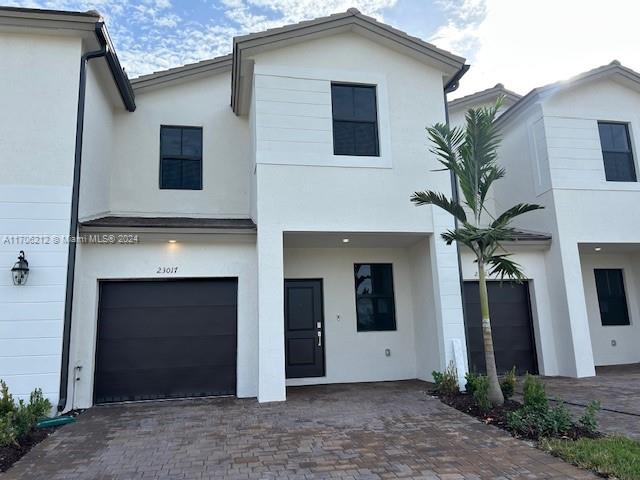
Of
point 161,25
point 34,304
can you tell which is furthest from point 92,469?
point 161,25

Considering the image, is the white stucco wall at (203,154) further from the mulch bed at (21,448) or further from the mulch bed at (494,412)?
the mulch bed at (494,412)

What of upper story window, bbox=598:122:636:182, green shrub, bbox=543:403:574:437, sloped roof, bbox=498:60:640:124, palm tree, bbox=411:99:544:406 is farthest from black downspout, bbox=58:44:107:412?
upper story window, bbox=598:122:636:182

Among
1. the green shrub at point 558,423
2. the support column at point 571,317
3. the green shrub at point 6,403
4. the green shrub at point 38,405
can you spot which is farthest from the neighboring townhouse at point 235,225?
the support column at point 571,317

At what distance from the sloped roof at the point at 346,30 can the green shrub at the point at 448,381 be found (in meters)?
6.14

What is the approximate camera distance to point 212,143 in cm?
1047

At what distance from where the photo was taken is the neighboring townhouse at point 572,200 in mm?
9375

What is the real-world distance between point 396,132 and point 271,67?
2791mm

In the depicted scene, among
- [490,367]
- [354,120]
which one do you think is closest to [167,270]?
[354,120]

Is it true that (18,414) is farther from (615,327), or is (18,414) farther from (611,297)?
(611,297)

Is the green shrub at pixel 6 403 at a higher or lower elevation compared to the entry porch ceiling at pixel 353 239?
lower

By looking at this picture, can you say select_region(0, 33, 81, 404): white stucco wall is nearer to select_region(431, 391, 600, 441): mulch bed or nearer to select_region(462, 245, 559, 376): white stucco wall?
select_region(431, 391, 600, 441): mulch bed

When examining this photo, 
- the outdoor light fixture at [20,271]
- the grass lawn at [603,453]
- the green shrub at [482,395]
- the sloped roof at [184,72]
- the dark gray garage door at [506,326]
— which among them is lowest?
the grass lawn at [603,453]

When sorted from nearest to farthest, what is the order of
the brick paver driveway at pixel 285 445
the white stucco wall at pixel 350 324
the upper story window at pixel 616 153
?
the brick paver driveway at pixel 285 445 < the white stucco wall at pixel 350 324 < the upper story window at pixel 616 153

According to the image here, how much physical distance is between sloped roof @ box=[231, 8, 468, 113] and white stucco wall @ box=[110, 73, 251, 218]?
1581mm
